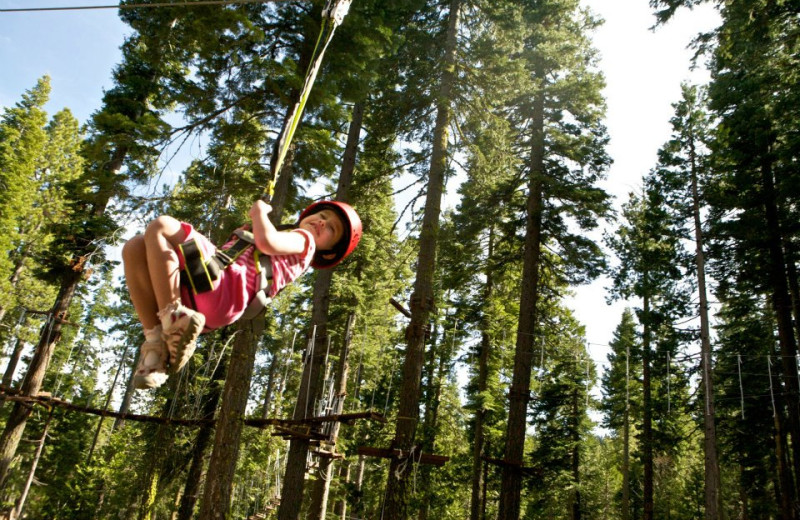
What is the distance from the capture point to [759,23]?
10.1m

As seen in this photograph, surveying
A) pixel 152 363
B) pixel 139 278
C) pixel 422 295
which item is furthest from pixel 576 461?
pixel 139 278

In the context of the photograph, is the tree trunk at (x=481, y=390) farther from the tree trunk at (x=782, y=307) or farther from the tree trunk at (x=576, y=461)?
the tree trunk at (x=782, y=307)

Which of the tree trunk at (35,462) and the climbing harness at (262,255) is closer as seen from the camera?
the climbing harness at (262,255)

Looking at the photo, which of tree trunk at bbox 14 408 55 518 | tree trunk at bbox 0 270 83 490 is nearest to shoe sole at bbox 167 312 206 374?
tree trunk at bbox 0 270 83 490

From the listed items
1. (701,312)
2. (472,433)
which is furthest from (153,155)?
(472,433)

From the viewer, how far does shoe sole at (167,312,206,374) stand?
7.59ft

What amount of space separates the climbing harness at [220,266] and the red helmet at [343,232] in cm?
53

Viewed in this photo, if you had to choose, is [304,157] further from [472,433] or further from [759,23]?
[472,433]

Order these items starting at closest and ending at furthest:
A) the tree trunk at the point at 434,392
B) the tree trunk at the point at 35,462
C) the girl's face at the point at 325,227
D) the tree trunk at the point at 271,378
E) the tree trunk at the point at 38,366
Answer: the girl's face at the point at 325,227
the tree trunk at the point at 38,366
the tree trunk at the point at 35,462
the tree trunk at the point at 434,392
the tree trunk at the point at 271,378

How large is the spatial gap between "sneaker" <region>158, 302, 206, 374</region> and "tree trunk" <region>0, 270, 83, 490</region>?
35.9 ft

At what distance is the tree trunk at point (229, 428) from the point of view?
6.70 meters

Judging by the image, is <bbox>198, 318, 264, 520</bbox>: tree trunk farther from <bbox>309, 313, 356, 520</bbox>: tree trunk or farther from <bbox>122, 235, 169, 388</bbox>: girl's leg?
<bbox>122, 235, 169, 388</bbox>: girl's leg

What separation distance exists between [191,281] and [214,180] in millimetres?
7284

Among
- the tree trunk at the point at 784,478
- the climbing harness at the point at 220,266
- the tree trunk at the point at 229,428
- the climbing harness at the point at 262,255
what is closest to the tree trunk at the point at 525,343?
the tree trunk at the point at 229,428
